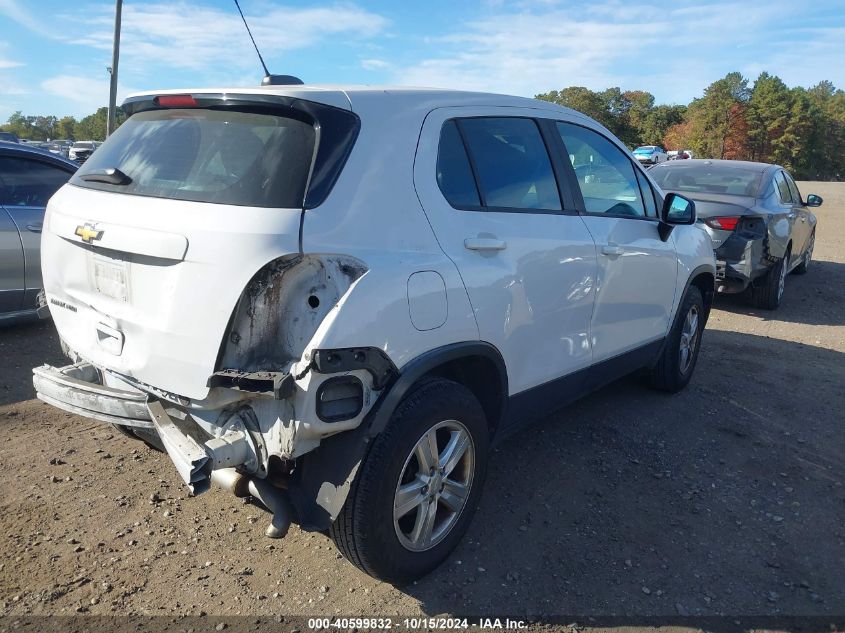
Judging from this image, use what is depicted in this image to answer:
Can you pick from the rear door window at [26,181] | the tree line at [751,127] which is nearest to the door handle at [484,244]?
the rear door window at [26,181]

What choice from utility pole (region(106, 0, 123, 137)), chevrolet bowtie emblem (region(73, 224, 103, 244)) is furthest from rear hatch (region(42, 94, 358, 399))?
utility pole (region(106, 0, 123, 137))

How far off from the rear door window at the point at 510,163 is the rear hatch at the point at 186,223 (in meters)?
0.75

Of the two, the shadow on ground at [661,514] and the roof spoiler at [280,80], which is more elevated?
the roof spoiler at [280,80]

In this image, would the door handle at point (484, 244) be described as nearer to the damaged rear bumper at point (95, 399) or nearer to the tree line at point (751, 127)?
the damaged rear bumper at point (95, 399)

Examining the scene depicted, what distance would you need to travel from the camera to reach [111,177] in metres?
2.92

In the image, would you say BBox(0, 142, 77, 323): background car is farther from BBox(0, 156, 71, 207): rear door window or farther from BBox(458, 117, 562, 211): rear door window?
BBox(458, 117, 562, 211): rear door window

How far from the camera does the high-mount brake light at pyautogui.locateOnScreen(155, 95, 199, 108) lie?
9.28ft

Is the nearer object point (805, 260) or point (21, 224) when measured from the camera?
point (21, 224)

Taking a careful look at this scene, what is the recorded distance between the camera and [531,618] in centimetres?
282

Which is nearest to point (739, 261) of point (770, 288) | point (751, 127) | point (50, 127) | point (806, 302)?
point (770, 288)

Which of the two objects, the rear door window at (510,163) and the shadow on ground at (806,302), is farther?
the shadow on ground at (806,302)

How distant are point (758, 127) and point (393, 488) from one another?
6259 cm

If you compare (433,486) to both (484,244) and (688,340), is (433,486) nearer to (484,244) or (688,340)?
(484,244)

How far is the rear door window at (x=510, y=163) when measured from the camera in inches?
125
